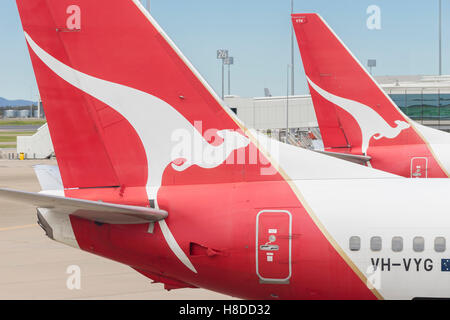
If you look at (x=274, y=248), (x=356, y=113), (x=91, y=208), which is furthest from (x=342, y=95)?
(x=91, y=208)

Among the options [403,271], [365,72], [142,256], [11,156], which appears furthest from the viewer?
[11,156]

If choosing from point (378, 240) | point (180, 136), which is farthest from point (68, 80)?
point (378, 240)

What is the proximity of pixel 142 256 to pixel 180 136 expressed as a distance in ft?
6.71

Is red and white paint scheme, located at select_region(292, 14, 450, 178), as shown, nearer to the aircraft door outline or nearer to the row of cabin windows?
the row of cabin windows

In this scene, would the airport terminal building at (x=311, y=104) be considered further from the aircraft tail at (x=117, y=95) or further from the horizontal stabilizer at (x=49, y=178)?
the aircraft tail at (x=117, y=95)

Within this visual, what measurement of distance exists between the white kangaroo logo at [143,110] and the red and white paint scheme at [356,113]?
11.5 metres

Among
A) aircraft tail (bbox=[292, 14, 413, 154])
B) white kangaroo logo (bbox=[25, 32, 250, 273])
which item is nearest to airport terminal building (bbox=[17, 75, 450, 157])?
aircraft tail (bbox=[292, 14, 413, 154])

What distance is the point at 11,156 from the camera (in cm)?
8756

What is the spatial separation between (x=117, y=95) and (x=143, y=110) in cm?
49

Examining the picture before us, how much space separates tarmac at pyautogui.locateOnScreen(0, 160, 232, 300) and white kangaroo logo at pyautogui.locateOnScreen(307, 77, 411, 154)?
8368mm

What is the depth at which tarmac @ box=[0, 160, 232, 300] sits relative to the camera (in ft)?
56.9

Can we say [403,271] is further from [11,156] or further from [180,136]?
[11,156]

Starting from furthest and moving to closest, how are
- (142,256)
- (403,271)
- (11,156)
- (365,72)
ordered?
(11,156), (365,72), (142,256), (403,271)

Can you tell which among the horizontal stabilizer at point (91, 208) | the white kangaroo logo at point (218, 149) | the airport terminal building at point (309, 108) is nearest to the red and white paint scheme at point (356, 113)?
the white kangaroo logo at point (218, 149)
